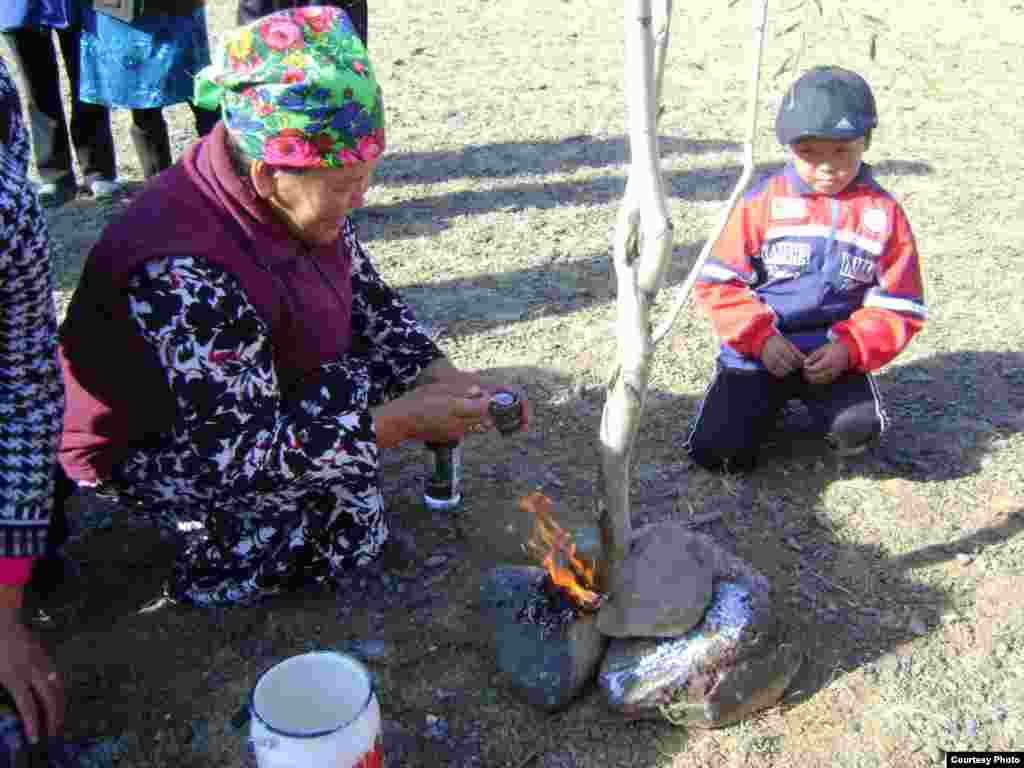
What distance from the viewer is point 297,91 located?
197 cm

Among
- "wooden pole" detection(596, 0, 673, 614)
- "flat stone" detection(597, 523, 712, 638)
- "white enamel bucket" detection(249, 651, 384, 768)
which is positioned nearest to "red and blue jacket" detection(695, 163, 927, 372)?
"flat stone" detection(597, 523, 712, 638)

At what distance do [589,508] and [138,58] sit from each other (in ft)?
10.8

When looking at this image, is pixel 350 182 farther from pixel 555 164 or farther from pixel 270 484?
pixel 555 164

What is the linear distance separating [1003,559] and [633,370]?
1.44 m

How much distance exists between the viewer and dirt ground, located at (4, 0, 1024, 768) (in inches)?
88.7

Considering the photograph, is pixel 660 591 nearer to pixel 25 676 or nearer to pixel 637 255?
pixel 637 255

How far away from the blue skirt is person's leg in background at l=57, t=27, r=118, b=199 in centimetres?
21

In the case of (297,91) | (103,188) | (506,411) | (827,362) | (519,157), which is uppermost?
(297,91)

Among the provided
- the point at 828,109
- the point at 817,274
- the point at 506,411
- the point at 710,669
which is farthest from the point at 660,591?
the point at 828,109

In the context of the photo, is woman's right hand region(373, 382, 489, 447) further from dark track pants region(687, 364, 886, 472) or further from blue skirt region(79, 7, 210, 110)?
blue skirt region(79, 7, 210, 110)

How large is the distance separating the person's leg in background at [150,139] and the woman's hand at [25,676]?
11.8ft

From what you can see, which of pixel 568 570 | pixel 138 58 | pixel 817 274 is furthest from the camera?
pixel 138 58

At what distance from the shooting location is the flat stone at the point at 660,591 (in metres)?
2.26

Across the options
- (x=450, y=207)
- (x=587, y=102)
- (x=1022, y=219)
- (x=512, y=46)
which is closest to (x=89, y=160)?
(x=450, y=207)
